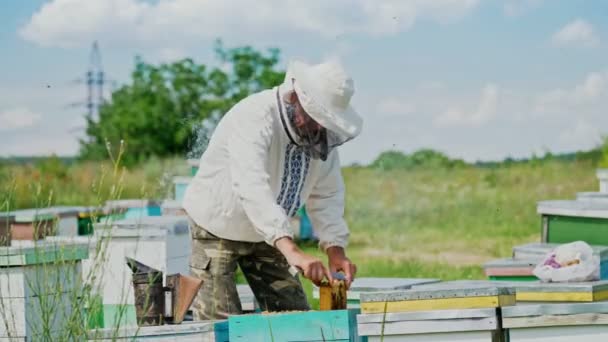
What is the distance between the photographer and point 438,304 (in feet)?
12.3

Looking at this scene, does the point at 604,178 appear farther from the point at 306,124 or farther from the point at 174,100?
the point at 174,100

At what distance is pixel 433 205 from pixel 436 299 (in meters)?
14.1

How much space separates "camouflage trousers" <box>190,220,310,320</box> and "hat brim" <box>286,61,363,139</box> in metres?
0.70

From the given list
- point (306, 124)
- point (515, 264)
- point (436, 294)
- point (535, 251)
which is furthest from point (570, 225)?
point (436, 294)

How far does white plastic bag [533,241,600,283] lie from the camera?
541cm

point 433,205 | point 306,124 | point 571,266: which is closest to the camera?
point 306,124

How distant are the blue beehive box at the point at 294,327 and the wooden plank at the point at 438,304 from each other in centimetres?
10

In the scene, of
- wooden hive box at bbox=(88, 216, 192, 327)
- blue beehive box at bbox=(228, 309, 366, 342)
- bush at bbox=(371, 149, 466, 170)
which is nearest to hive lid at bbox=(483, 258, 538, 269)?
wooden hive box at bbox=(88, 216, 192, 327)

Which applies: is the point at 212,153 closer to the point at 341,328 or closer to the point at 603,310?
the point at 341,328

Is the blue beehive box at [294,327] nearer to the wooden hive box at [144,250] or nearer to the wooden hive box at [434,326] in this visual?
the wooden hive box at [434,326]

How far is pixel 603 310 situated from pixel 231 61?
24.2 m

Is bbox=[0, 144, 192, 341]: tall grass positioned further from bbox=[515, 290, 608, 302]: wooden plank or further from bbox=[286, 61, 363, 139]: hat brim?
bbox=[515, 290, 608, 302]: wooden plank

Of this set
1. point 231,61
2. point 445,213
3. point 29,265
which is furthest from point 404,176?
point 29,265

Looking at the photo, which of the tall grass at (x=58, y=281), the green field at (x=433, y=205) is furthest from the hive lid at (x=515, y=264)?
the green field at (x=433, y=205)
